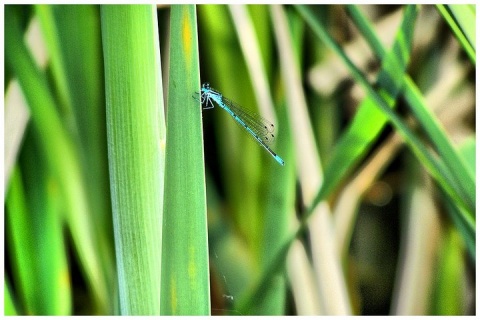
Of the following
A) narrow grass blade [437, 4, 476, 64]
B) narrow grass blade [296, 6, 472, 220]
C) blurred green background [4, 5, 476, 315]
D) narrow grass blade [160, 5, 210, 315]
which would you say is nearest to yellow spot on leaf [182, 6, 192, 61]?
narrow grass blade [160, 5, 210, 315]

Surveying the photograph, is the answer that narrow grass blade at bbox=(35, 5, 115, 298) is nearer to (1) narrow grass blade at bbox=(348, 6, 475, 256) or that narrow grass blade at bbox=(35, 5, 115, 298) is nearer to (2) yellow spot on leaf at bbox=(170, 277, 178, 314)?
(2) yellow spot on leaf at bbox=(170, 277, 178, 314)

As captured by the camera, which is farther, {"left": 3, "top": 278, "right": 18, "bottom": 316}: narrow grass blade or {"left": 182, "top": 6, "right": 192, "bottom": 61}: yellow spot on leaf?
{"left": 3, "top": 278, "right": 18, "bottom": 316}: narrow grass blade

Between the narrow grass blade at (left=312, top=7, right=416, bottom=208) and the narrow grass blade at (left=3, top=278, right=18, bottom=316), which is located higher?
the narrow grass blade at (left=312, top=7, right=416, bottom=208)

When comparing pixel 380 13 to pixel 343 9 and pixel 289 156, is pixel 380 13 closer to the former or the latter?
pixel 343 9

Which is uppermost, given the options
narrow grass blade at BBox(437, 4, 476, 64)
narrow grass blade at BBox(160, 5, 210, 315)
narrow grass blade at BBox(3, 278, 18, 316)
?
narrow grass blade at BBox(437, 4, 476, 64)

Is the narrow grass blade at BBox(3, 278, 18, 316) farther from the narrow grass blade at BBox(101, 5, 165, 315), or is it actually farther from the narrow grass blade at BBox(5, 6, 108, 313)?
the narrow grass blade at BBox(101, 5, 165, 315)
